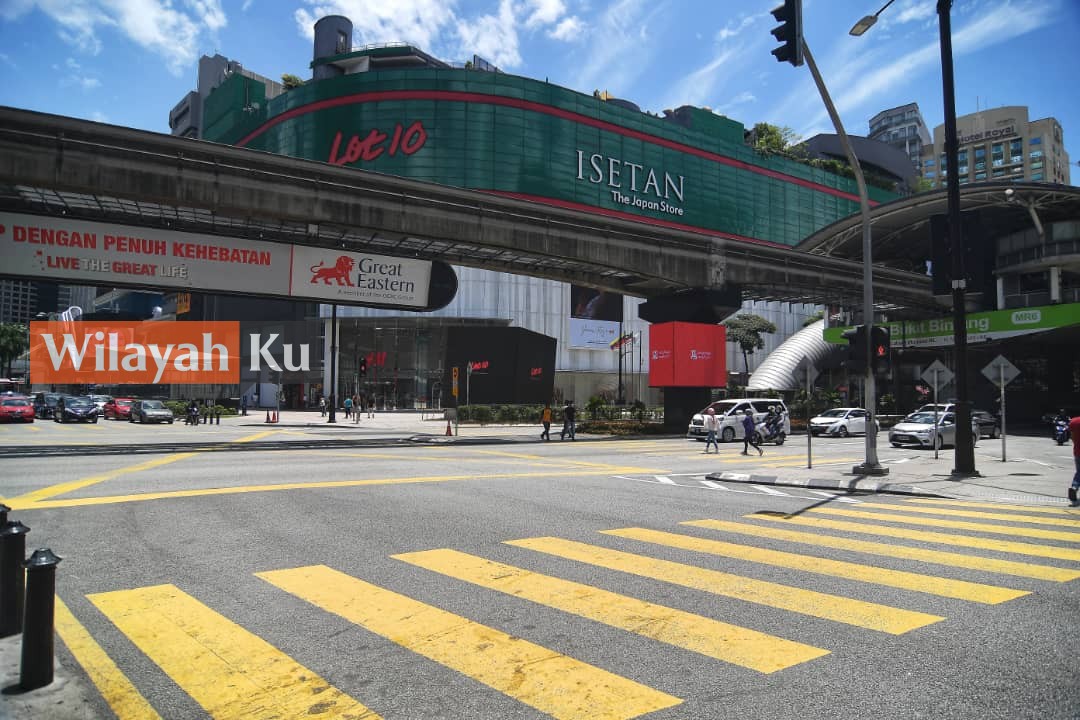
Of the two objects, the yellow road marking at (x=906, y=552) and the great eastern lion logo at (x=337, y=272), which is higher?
the great eastern lion logo at (x=337, y=272)

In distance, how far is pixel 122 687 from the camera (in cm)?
391

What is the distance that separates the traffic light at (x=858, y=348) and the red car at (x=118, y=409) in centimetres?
4761

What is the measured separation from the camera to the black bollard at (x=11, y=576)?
4434 millimetres

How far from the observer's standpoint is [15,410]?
40469 mm

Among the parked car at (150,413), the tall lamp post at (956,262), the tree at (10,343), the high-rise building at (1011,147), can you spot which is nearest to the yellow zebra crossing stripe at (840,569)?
the tall lamp post at (956,262)

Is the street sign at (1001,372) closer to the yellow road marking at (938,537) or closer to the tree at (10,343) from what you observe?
the yellow road marking at (938,537)

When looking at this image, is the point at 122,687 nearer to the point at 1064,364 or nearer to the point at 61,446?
the point at 61,446

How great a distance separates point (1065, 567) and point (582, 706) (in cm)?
582

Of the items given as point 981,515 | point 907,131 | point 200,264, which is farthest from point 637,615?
point 907,131

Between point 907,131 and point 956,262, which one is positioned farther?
point 907,131

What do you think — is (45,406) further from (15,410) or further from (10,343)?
(10,343)

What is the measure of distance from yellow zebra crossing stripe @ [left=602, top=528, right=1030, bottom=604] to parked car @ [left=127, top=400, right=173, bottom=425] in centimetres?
4315

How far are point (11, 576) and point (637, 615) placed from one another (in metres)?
4.31

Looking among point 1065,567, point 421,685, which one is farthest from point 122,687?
point 1065,567
